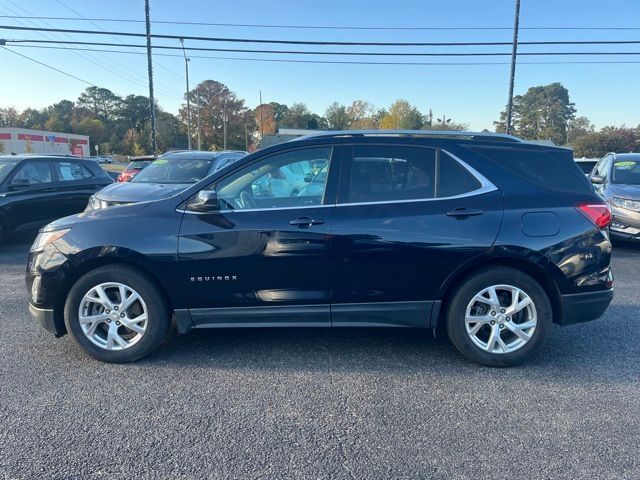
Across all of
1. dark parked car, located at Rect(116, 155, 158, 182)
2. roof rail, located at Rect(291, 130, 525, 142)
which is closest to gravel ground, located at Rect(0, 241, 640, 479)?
roof rail, located at Rect(291, 130, 525, 142)

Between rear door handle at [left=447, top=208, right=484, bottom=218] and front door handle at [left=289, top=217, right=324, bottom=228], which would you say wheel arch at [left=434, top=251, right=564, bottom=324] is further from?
front door handle at [left=289, top=217, right=324, bottom=228]

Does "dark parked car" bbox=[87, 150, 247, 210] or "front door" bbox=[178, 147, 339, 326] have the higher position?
"dark parked car" bbox=[87, 150, 247, 210]

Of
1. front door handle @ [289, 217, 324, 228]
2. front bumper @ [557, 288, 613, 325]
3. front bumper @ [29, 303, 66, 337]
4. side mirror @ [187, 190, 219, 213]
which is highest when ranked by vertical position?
side mirror @ [187, 190, 219, 213]

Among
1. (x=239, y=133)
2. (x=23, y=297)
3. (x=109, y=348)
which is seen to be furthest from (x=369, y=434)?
Result: (x=239, y=133)

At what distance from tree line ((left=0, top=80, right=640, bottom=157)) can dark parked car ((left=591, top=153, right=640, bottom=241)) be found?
53.7 m

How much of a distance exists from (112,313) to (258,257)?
4.01 feet

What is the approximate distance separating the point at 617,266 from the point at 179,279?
6.49 m

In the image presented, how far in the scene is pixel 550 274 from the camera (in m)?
3.50

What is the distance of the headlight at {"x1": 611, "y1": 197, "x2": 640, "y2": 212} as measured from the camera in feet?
25.1

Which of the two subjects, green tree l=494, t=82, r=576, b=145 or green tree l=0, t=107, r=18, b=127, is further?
green tree l=0, t=107, r=18, b=127

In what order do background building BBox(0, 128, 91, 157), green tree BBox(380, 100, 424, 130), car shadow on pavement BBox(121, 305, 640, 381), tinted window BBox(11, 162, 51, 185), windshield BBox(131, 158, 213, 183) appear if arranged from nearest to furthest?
1. car shadow on pavement BBox(121, 305, 640, 381)
2. tinted window BBox(11, 162, 51, 185)
3. windshield BBox(131, 158, 213, 183)
4. background building BBox(0, 128, 91, 157)
5. green tree BBox(380, 100, 424, 130)

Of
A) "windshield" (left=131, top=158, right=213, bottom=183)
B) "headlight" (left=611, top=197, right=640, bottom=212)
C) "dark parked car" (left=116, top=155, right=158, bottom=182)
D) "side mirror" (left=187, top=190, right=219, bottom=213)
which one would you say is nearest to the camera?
"side mirror" (left=187, top=190, right=219, bottom=213)

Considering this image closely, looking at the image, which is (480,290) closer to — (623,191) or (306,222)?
(306,222)

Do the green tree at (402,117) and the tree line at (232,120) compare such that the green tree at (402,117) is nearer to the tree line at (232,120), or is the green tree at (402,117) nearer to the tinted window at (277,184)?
the tree line at (232,120)
